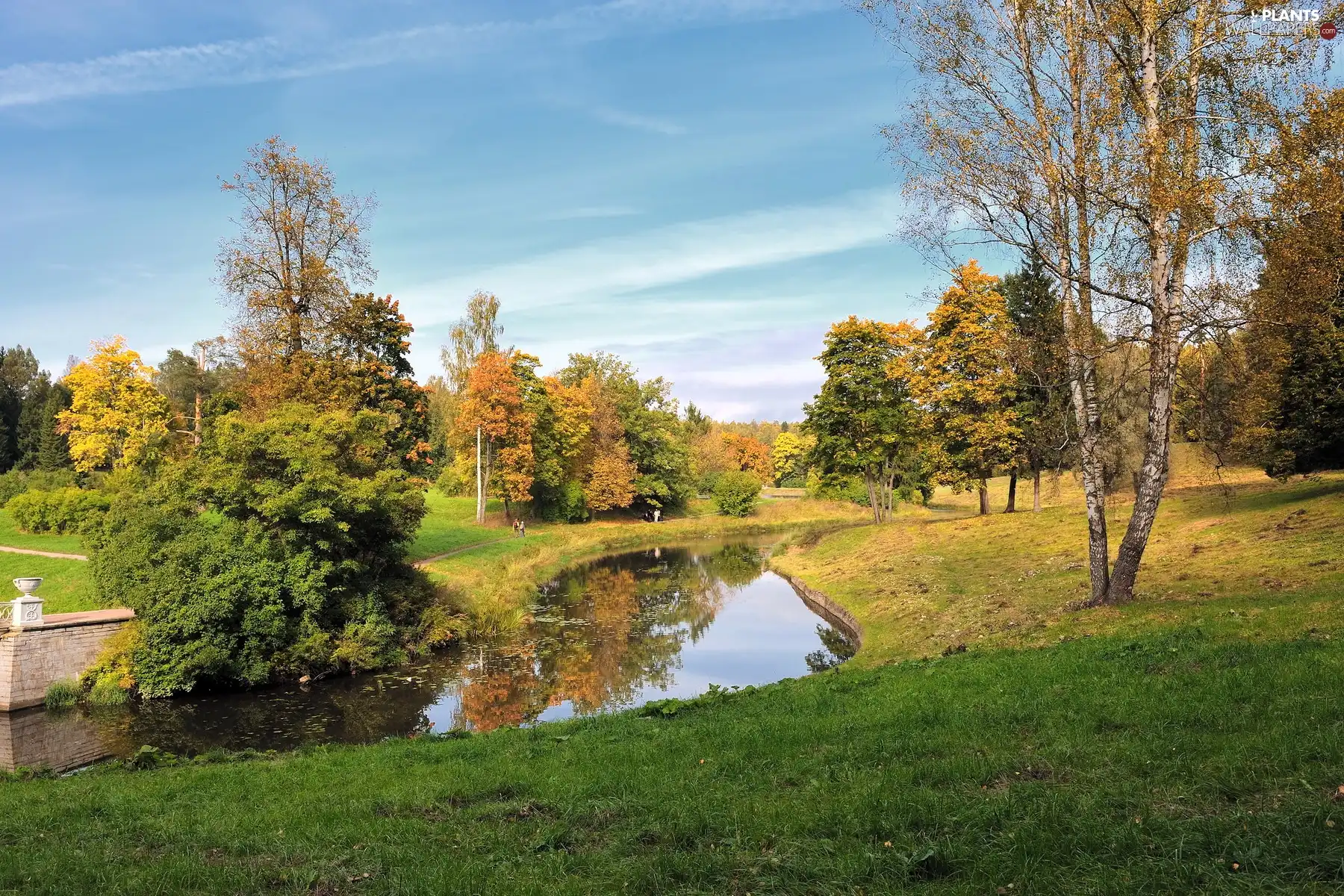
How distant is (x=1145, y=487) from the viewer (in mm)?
13836

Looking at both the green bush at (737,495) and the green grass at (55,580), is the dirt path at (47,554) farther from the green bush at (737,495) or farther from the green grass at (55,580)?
the green bush at (737,495)

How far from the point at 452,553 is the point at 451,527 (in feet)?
33.6

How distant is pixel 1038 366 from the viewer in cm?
1561

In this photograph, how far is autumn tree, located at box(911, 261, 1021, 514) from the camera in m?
38.6

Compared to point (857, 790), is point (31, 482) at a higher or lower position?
higher

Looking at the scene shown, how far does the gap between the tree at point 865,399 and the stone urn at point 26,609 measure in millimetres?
36252

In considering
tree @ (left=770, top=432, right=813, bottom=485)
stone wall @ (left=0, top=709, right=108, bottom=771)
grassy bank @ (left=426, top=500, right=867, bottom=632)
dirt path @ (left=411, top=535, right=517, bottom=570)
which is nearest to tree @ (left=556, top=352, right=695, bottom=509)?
grassy bank @ (left=426, top=500, right=867, bottom=632)

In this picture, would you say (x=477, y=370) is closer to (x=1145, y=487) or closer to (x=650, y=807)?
(x=1145, y=487)

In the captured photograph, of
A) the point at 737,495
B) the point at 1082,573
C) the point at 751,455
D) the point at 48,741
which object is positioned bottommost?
the point at 48,741

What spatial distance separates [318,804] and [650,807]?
12.9 feet

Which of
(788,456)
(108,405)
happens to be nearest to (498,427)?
(108,405)

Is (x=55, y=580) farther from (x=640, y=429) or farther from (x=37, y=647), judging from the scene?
(x=640, y=429)

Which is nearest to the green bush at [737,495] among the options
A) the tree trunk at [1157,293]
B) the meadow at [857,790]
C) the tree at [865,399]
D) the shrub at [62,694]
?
the tree at [865,399]

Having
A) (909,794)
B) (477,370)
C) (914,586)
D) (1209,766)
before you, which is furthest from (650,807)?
(477,370)
